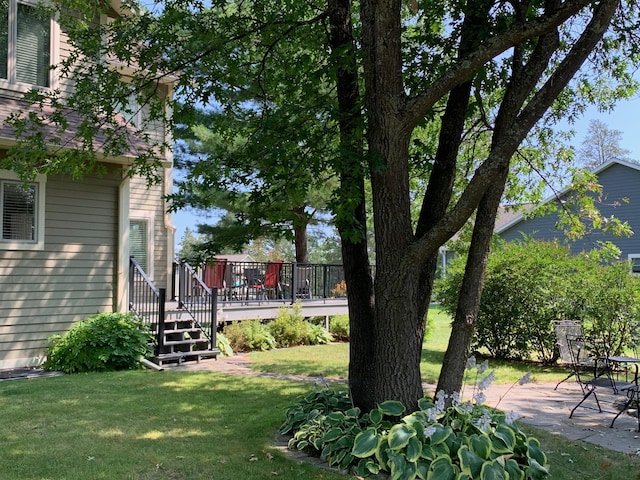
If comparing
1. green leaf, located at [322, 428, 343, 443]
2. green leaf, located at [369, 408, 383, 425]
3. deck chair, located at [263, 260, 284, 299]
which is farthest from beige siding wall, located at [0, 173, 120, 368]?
green leaf, located at [369, 408, 383, 425]

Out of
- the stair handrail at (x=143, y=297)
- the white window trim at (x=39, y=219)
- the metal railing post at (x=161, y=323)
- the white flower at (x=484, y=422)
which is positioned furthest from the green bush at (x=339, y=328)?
the white flower at (x=484, y=422)

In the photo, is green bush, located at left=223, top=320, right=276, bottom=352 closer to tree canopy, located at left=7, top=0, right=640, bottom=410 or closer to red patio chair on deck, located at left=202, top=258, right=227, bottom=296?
red patio chair on deck, located at left=202, top=258, right=227, bottom=296

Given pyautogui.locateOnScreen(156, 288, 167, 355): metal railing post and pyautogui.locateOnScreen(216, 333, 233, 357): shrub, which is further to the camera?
pyautogui.locateOnScreen(216, 333, 233, 357): shrub

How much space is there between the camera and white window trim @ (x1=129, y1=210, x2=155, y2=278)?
13078 millimetres

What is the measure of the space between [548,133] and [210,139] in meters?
11.2

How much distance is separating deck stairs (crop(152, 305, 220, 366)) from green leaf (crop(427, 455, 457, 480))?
6.77 meters

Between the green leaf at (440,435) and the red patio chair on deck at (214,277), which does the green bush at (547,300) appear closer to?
the red patio chair on deck at (214,277)

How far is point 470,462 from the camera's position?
3693 millimetres

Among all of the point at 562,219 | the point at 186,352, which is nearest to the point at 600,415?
the point at 562,219

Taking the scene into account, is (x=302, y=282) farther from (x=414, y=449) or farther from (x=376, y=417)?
(x=414, y=449)

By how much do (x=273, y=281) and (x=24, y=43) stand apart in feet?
25.4

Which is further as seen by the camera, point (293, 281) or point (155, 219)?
point (293, 281)

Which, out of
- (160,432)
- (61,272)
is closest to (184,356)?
(61,272)

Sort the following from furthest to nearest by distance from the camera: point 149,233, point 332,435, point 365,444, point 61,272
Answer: point 149,233
point 61,272
point 332,435
point 365,444
